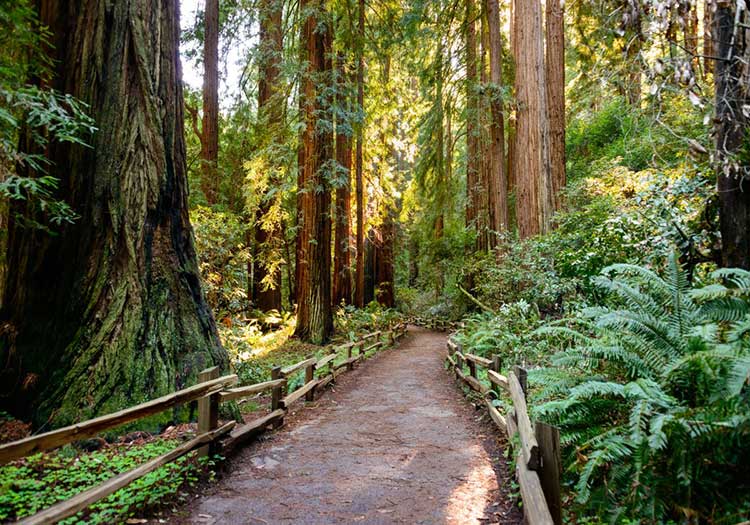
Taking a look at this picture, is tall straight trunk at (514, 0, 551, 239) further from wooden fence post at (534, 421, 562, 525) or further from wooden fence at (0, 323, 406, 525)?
wooden fence post at (534, 421, 562, 525)

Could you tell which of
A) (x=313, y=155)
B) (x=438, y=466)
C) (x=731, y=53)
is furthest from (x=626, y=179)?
(x=313, y=155)

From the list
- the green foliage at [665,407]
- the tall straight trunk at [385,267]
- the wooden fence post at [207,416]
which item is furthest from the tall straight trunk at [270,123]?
the green foliage at [665,407]

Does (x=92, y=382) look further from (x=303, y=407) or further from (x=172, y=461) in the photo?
(x=303, y=407)

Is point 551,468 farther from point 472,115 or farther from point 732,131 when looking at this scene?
point 472,115

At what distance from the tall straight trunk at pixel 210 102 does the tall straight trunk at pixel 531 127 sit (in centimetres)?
907

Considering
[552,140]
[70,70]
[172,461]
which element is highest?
[552,140]

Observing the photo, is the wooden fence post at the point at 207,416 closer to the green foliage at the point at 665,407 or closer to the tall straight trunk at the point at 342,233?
the green foliage at the point at 665,407

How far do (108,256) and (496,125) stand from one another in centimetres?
1417

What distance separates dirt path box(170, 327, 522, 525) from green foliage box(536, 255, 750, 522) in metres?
0.92

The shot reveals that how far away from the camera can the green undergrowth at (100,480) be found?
126 inches

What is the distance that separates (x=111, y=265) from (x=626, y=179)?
9054 millimetres

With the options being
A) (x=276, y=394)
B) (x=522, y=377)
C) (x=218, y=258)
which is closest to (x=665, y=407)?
(x=522, y=377)

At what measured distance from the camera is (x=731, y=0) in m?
3.29

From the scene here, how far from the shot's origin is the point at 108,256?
16.8ft
